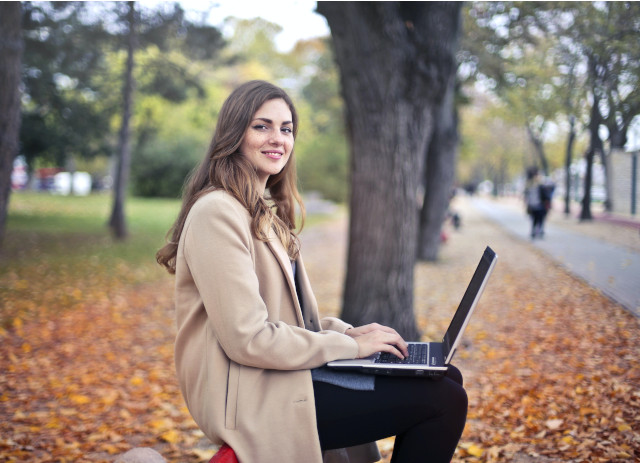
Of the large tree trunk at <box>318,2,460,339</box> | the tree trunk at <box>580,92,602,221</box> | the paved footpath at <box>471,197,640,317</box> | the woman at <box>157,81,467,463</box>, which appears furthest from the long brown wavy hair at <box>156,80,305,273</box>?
the large tree trunk at <box>318,2,460,339</box>

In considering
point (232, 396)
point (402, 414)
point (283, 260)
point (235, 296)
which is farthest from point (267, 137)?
point (402, 414)

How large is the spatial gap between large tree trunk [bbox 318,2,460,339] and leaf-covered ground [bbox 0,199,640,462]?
1.10 metres

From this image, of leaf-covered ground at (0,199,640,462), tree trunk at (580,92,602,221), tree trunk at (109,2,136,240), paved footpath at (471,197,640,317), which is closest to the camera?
paved footpath at (471,197,640,317)

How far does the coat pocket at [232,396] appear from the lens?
2.09 meters

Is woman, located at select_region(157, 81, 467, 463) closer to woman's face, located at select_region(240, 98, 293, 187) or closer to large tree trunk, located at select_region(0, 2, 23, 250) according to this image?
woman's face, located at select_region(240, 98, 293, 187)

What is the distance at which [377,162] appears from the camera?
5.48 metres

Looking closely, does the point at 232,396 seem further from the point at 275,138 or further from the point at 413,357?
the point at 275,138

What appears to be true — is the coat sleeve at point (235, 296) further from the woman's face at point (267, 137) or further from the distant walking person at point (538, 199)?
the distant walking person at point (538, 199)

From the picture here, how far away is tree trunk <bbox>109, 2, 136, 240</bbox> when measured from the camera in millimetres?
13844

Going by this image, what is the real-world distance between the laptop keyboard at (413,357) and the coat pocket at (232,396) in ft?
1.83

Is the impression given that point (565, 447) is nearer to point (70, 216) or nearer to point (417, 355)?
point (417, 355)

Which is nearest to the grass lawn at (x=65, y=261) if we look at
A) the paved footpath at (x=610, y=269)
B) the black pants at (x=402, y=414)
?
the black pants at (x=402, y=414)

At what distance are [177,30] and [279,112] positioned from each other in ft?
45.8

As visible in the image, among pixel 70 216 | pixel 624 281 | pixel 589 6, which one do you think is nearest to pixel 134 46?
pixel 70 216
